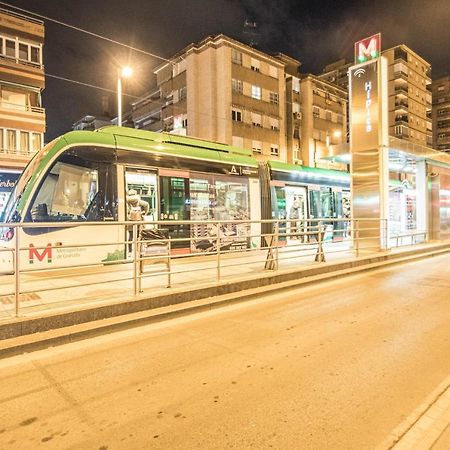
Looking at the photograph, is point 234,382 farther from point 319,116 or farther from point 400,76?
point 400,76

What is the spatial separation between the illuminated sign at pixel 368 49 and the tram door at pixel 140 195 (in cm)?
852

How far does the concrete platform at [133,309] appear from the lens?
5051mm

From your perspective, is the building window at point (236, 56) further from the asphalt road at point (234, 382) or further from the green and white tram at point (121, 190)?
the asphalt road at point (234, 382)

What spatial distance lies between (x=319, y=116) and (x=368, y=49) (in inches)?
1209

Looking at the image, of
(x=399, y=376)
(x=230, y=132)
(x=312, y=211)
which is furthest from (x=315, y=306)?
(x=230, y=132)

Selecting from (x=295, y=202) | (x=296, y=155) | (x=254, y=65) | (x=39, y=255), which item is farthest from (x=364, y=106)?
(x=296, y=155)

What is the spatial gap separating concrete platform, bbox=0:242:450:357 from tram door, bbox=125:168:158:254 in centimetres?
329

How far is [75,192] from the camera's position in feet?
30.8

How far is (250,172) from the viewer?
13.6 metres

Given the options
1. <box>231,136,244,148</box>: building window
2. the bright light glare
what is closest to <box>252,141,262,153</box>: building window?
<box>231,136,244,148</box>: building window

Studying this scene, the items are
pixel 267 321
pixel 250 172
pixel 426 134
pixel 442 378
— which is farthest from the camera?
pixel 426 134

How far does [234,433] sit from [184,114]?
111 feet

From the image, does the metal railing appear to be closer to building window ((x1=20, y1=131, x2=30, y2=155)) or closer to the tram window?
the tram window

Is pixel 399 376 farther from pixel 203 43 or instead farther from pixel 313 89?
pixel 313 89
